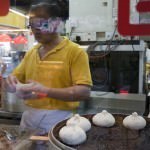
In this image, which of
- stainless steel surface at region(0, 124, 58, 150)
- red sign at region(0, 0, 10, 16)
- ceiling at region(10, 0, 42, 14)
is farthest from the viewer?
ceiling at region(10, 0, 42, 14)

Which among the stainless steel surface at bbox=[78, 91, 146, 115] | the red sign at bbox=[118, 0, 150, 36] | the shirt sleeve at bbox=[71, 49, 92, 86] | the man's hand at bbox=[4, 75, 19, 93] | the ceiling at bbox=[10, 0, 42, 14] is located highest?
the ceiling at bbox=[10, 0, 42, 14]

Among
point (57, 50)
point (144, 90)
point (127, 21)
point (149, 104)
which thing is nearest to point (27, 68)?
point (57, 50)

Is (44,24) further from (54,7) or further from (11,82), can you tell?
(11,82)

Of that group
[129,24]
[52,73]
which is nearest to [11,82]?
[52,73]

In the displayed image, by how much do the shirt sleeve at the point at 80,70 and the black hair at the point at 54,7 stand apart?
0.16 metres

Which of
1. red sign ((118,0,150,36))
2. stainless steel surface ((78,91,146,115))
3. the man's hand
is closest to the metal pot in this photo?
the man's hand

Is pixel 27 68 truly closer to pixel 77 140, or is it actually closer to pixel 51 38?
pixel 51 38

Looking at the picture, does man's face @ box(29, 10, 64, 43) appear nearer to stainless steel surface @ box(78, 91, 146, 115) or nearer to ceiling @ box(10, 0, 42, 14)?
ceiling @ box(10, 0, 42, 14)

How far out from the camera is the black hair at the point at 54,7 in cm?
87

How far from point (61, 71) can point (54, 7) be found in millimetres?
222

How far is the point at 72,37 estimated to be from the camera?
1.11 meters

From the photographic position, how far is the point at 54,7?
0.90 metres

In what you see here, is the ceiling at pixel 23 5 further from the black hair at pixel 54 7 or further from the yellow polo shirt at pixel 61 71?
the yellow polo shirt at pixel 61 71

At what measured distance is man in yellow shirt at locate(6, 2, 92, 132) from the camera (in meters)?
0.85
